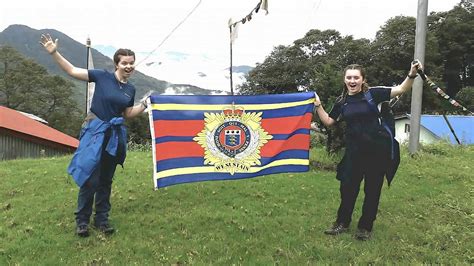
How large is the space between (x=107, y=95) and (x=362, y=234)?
3325mm

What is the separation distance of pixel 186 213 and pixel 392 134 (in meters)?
2.87

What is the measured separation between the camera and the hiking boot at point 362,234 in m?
5.25

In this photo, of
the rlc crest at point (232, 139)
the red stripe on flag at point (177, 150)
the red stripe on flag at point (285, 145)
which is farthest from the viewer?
the red stripe on flag at point (285, 145)

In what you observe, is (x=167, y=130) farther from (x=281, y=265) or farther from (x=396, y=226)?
(x=396, y=226)

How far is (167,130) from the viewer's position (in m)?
5.68

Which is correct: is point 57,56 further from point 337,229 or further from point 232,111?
point 337,229

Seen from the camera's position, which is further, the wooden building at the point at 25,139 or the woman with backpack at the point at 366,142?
the wooden building at the point at 25,139

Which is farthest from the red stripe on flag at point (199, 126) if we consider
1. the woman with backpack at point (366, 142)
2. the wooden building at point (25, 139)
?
the wooden building at point (25, 139)

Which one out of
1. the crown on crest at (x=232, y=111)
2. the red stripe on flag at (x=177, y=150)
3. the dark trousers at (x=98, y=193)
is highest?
the crown on crest at (x=232, y=111)

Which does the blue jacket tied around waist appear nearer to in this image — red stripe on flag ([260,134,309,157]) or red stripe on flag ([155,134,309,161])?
red stripe on flag ([155,134,309,161])

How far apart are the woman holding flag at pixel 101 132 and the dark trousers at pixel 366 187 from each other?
268cm

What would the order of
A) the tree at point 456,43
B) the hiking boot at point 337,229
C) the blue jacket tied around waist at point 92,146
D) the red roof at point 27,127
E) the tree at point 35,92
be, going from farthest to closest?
the tree at point 35,92, the tree at point 456,43, the red roof at point 27,127, the hiking boot at point 337,229, the blue jacket tied around waist at point 92,146

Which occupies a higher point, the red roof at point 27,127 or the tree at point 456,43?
the tree at point 456,43

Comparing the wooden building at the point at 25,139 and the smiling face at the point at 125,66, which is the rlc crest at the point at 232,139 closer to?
the smiling face at the point at 125,66
